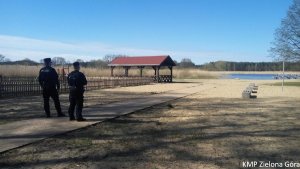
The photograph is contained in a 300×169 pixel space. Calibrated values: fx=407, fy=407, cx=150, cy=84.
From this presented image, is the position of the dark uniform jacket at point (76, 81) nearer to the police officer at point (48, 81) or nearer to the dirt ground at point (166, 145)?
the police officer at point (48, 81)

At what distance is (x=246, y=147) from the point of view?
8.09 m

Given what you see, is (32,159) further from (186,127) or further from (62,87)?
(62,87)

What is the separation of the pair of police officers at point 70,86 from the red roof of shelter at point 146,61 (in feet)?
145

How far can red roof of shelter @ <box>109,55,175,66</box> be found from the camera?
2257 inches

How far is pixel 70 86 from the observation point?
37.8ft

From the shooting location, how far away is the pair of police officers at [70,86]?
1149cm

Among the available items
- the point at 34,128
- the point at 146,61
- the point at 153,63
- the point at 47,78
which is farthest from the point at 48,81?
the point at 146,61

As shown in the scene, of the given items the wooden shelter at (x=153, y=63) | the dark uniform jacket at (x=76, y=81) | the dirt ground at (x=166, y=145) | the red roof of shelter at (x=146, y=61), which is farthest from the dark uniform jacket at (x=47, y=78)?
the red roof of shelter at (x=146, y=61)

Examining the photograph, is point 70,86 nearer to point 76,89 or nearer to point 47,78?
point 76,89

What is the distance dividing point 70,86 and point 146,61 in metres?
47.6

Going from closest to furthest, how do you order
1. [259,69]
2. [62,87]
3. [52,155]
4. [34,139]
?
[52,155] → [34,139] → [62,87] → [259,69]

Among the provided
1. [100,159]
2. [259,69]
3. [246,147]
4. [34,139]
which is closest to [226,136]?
[246,147]

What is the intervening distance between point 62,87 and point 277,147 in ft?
75.4

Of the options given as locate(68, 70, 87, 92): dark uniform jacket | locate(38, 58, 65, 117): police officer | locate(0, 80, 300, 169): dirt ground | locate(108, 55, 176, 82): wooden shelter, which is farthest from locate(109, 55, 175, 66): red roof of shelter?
locate(0, 80, 300, 169): dirt ground
